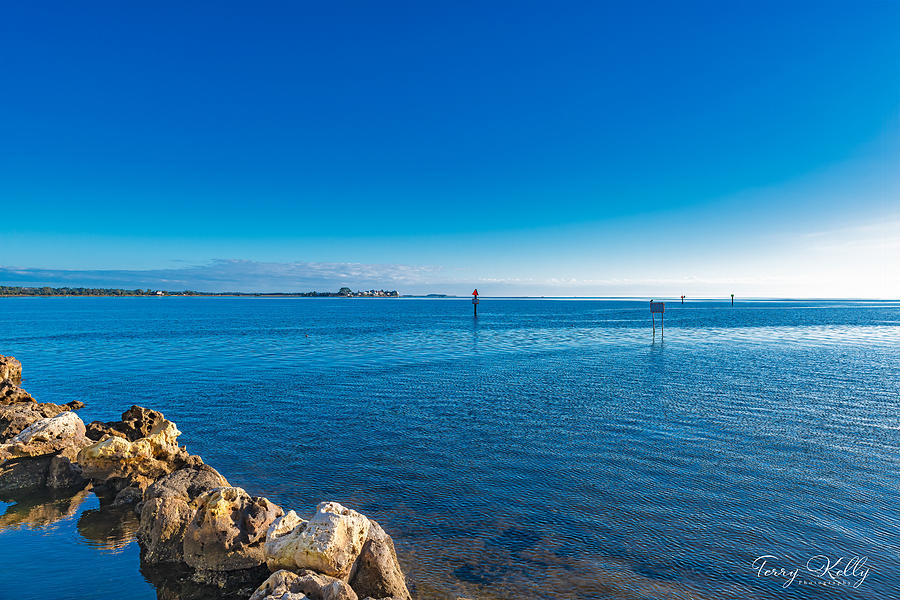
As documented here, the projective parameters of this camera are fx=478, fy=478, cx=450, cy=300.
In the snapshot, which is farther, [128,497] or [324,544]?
[128,497]

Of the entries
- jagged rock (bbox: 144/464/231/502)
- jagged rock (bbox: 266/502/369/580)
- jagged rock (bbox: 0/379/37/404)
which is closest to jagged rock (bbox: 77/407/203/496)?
jagged rock (bbox: 144/464/231/502)

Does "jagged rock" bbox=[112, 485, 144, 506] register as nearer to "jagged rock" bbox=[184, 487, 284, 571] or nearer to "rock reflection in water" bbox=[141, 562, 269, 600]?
"rock reflection in water" bbox=[141, 562, 269, 600]

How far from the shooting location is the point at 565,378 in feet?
108

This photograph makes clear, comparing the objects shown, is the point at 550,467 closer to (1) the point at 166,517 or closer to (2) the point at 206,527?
(2) the point at 206,527

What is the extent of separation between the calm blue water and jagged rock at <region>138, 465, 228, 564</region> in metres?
0.52

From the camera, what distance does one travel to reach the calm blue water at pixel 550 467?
391 inches

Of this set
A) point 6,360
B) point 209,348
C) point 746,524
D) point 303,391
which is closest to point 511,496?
point 746,524

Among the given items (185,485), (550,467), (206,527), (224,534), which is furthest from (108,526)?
(550,467)

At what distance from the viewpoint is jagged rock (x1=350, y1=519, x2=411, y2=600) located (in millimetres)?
8258

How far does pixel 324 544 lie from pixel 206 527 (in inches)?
126

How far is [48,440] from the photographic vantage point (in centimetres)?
1544

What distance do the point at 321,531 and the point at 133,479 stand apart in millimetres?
8087

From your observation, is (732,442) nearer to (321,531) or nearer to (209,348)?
(321,531)

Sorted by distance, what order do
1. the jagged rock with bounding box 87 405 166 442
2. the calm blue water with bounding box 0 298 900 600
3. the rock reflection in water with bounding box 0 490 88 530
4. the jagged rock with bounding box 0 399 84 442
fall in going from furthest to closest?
the jagged rock with bounding box 0 399 84 442 → the jagged rock with bounding box 87 405 166 442 → the rock reflection in water with bounding box 0 490 88 530 → the calm blue water with bounding box 0 298 900 600
